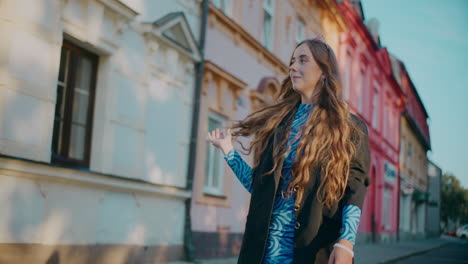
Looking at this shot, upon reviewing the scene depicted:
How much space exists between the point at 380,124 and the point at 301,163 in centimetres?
2887

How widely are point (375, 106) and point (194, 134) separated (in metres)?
20.9

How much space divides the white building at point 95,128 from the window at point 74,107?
0.05 feet

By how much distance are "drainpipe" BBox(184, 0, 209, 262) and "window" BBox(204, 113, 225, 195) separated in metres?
1.01

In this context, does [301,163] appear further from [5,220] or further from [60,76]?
[60,76]

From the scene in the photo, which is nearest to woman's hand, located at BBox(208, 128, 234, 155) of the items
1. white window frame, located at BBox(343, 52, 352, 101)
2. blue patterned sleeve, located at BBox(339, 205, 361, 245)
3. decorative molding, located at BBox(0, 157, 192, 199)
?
blue patterned sleeve, located at BBox(339, 205, 361, 245)

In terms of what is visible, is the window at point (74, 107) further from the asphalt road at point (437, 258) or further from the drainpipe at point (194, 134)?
the asphalt road at point (437, 258)

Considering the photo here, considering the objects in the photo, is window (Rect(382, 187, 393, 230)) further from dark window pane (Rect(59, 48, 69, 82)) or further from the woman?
the woman

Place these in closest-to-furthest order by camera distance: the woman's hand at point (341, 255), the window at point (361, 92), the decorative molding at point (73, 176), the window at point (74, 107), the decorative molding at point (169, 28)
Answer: the woman's hand at point (341, 255)
the decorative molding at point (73, 176)
the window at point (74, 107)
the decorative molding at point (169, 28)
the window at point (361, 92)

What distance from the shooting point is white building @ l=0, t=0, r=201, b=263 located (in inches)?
242

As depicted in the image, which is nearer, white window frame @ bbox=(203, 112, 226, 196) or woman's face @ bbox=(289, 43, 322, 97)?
woman's face @ bbox=(289, 43, 322, 97)

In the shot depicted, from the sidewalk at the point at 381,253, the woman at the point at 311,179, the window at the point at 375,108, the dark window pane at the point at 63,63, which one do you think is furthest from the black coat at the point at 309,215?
the window at the point at 375,108

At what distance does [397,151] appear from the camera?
3519 centimetres

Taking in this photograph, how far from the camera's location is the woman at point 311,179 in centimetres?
235

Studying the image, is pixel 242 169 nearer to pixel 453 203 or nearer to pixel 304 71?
pixel 304 71
